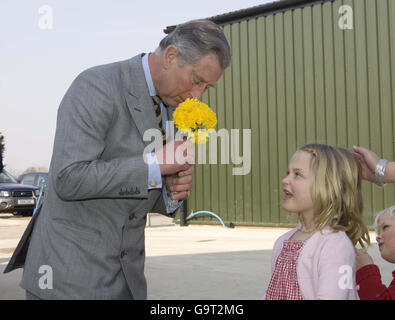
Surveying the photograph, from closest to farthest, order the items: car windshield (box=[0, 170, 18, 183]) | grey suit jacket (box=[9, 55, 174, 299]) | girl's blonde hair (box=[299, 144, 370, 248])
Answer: grey suit jacket (box=[9, 55, 174, 299])
girl's blonde hair (box=[299, 144, 370, 248])
car windshield (box=[0, 170, 18, 183])

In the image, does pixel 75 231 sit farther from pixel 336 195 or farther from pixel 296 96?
pixel 296 96

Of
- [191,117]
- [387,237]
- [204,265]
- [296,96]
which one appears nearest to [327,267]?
[387,237]

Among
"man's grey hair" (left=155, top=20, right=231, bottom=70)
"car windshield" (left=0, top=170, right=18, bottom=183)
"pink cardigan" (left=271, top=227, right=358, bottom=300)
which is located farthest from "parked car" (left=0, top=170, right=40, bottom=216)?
"man's grey hair" (left=155, top=20, right=231, bottom=70)

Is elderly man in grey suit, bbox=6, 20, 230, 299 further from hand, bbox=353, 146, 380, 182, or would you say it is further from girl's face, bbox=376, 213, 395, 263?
girl's face, bbox=376, 213, 395, 263

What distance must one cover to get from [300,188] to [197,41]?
3.44ft

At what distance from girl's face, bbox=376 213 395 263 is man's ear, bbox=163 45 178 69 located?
1.66 m

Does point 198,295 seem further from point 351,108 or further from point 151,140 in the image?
point 351,108

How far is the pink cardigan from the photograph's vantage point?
2361mm

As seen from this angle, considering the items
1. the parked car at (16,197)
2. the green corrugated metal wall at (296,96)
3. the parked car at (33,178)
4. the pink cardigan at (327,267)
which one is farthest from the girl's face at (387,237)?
the parked car at (33,178)

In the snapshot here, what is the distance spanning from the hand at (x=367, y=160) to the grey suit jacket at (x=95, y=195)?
4.91ft

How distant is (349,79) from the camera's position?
12453 millimetres

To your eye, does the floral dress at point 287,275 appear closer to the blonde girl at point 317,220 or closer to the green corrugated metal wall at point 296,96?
the blonde girl at point 317,220

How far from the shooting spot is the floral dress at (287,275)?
2.58 meters
